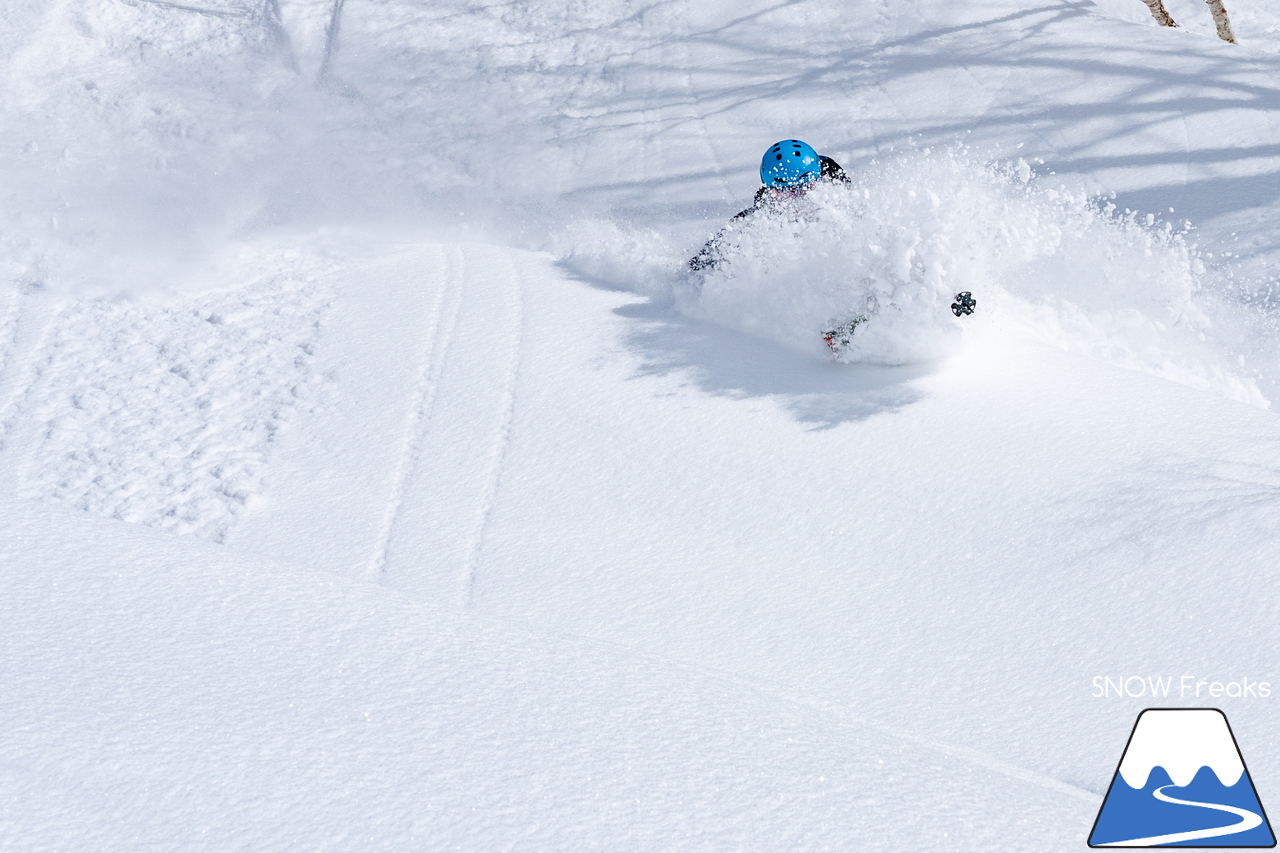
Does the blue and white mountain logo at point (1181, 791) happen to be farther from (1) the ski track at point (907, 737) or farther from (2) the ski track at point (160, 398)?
(2) the ski track at point (160, 398)

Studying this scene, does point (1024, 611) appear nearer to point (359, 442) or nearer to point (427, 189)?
point (359, 442)

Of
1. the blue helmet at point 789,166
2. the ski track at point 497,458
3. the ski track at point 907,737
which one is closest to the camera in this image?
the ski track at point 907,737

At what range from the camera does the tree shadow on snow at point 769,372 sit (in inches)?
170

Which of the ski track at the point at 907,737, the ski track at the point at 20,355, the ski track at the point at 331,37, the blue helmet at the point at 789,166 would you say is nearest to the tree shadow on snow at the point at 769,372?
the blue helmet at the point at 789,166

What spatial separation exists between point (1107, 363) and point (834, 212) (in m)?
1.46

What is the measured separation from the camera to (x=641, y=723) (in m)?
2.04

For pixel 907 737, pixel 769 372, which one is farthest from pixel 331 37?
pixel 907 737

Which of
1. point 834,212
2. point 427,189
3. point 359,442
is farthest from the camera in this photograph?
point 427,189

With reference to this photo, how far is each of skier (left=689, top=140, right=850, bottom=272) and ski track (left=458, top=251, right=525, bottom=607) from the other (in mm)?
1044

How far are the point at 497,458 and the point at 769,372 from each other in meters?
1.39

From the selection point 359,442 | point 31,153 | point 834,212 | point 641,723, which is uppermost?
point 31,153

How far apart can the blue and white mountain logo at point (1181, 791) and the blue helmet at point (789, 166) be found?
3.48 m

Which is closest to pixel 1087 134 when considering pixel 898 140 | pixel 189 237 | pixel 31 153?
pixel 898 140

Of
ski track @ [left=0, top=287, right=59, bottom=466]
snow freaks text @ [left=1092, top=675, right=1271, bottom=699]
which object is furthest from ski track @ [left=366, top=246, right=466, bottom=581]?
snow freaks text @ [left=1092, top=675, right=1271, bottom=699]
